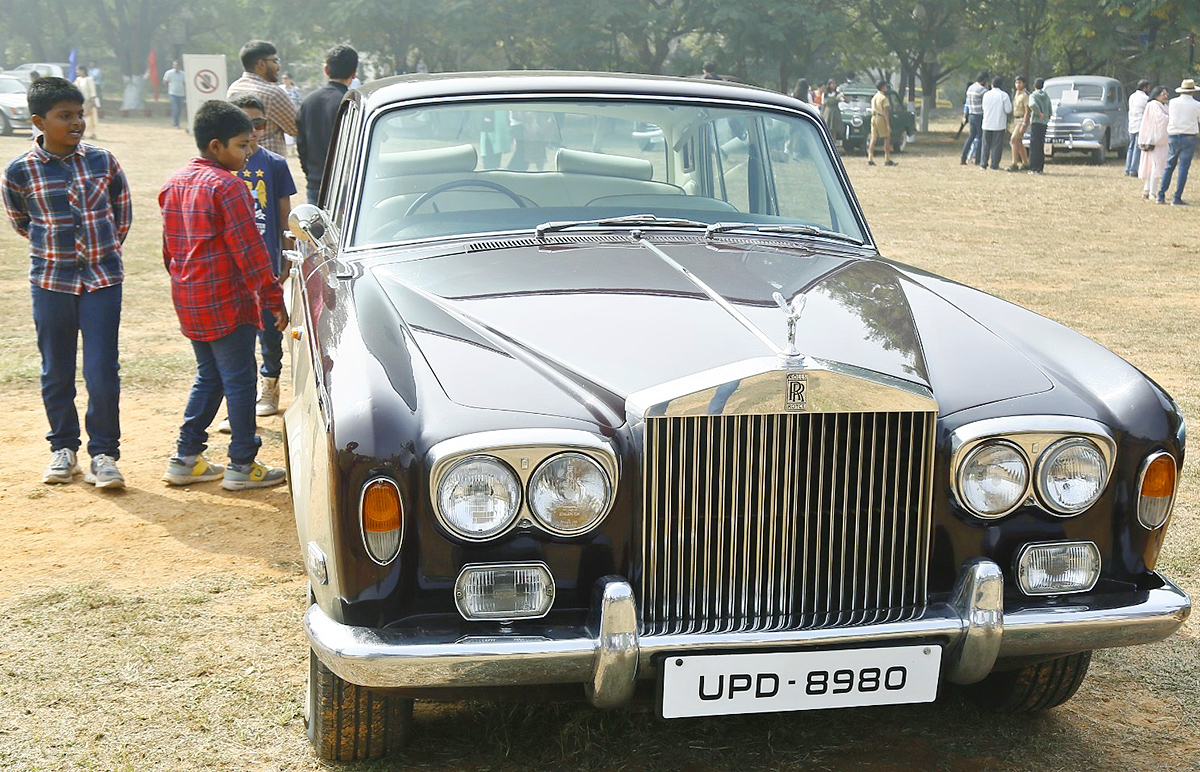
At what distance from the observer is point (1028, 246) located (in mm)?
14469

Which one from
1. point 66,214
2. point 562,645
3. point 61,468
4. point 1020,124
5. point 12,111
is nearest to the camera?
point 562,645

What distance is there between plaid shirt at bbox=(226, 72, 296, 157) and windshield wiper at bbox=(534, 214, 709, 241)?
4.29 metres

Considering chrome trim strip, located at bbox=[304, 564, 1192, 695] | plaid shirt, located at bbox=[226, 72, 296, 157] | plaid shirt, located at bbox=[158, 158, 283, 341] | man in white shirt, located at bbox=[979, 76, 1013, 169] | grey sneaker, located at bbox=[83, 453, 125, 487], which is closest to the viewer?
chrome trim strip, located at bbox=[304, 564, 1192, 695]

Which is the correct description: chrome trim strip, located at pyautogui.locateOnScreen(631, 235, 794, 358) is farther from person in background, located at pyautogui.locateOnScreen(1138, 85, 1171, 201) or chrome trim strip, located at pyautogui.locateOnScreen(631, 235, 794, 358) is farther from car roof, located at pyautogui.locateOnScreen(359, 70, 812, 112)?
person in background, located at pyautogui.locateOnScreen(1138, 85, 1171, 201)

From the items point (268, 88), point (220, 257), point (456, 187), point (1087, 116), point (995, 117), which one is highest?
point (1087, 116)

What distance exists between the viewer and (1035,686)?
3.56 m

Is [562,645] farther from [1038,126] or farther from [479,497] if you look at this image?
[1038,126]

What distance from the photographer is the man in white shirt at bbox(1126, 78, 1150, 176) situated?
22062 mm

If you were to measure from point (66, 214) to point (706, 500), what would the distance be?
12.6ft

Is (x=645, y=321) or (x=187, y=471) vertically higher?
(x=645, y=321)

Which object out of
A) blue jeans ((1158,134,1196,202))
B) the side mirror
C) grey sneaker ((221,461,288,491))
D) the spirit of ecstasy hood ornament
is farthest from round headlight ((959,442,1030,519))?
blue jeans ((1158,134,1196,202))

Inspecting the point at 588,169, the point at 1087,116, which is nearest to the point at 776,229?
the point at 588,169

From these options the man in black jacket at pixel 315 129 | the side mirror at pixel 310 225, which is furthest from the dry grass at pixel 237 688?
the man in black jacket at pixel 315 129

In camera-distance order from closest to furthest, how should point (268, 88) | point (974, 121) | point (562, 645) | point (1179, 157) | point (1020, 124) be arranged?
point (562, 645)
point (268, 88)
point (1179, 157)
point (1020, 124)
point (974, 121)
